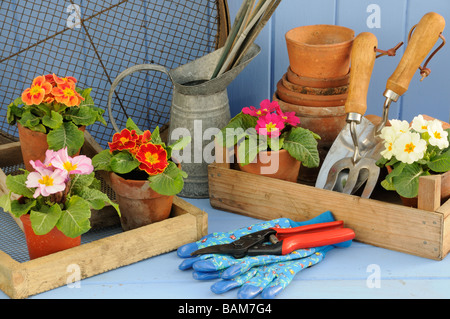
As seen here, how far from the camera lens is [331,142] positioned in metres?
1.28

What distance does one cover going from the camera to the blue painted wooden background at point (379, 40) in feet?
4.44

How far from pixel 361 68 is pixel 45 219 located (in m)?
0.57

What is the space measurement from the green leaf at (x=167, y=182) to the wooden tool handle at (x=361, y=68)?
1.03 ft

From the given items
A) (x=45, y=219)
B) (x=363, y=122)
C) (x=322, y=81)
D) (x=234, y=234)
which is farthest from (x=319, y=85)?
(x=45, y=219)

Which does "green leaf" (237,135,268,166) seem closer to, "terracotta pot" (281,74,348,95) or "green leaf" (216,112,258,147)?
"green leaf" (216,112,258,147)

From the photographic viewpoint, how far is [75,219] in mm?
965

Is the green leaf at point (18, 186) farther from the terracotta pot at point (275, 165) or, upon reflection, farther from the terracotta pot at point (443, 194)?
→ the terracotta pot at point (443, 194)

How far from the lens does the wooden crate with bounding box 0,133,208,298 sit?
0.95m

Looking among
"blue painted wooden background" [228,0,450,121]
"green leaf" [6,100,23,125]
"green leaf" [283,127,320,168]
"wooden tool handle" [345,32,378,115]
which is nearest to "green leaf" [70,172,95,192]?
"green leaf" [6,100,23,125]

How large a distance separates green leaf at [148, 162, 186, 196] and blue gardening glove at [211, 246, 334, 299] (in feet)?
0.55

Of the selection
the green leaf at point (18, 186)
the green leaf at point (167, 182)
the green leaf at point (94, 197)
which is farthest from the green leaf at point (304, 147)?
the green leaf at point (18, 186)

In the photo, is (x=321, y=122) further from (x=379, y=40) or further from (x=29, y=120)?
(x=29, y=120)

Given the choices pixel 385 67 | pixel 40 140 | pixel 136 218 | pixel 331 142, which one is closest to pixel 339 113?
pixel 331 142

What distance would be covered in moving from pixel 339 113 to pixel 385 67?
20cm
